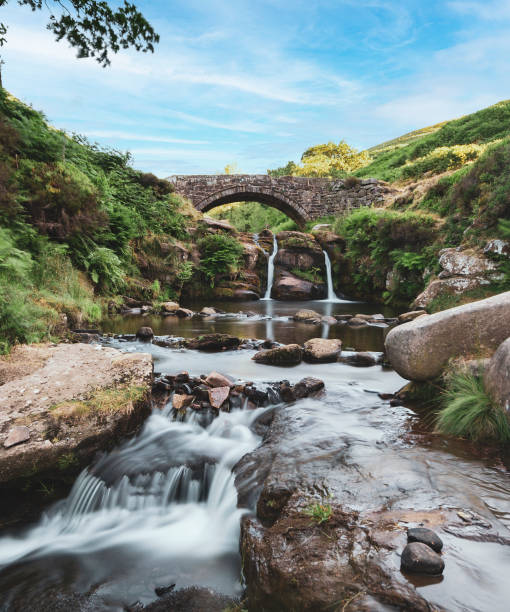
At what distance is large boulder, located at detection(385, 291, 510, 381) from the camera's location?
3.30 m

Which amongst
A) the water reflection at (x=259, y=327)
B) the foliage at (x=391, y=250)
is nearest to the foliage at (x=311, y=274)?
the foliage at (x=391, y=250)

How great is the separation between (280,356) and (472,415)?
3258 millimetres

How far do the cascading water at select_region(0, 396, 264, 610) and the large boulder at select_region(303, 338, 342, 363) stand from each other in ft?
8.13

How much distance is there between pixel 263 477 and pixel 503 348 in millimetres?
2134

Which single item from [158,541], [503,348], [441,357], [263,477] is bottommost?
[158,541]

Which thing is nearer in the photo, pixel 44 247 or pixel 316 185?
pixel 44 247

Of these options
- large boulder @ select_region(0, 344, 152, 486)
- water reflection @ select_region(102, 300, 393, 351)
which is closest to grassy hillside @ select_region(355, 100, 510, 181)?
water reflection @ select_region(102, 300, 393, 351)

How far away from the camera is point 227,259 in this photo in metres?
14.6

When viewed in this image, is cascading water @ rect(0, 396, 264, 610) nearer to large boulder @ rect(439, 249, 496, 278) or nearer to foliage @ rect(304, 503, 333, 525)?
foliage @ rect(304, 503, 333, 525)

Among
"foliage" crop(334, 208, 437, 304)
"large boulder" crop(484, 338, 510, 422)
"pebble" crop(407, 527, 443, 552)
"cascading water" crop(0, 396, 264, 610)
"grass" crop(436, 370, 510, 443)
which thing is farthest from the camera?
"foliage" crop(334, 208, 437, 304)

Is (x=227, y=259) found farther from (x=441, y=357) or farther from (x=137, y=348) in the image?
(x=441, y=357)

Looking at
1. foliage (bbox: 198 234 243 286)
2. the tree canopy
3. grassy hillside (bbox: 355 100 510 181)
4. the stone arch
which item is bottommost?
foliage (bbox: 198 234 243 286)

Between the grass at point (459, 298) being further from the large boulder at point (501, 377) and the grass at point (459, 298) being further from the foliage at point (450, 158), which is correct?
the foliage at point (450, 158)

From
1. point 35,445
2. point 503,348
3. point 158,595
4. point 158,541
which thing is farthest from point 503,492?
point 35,445
